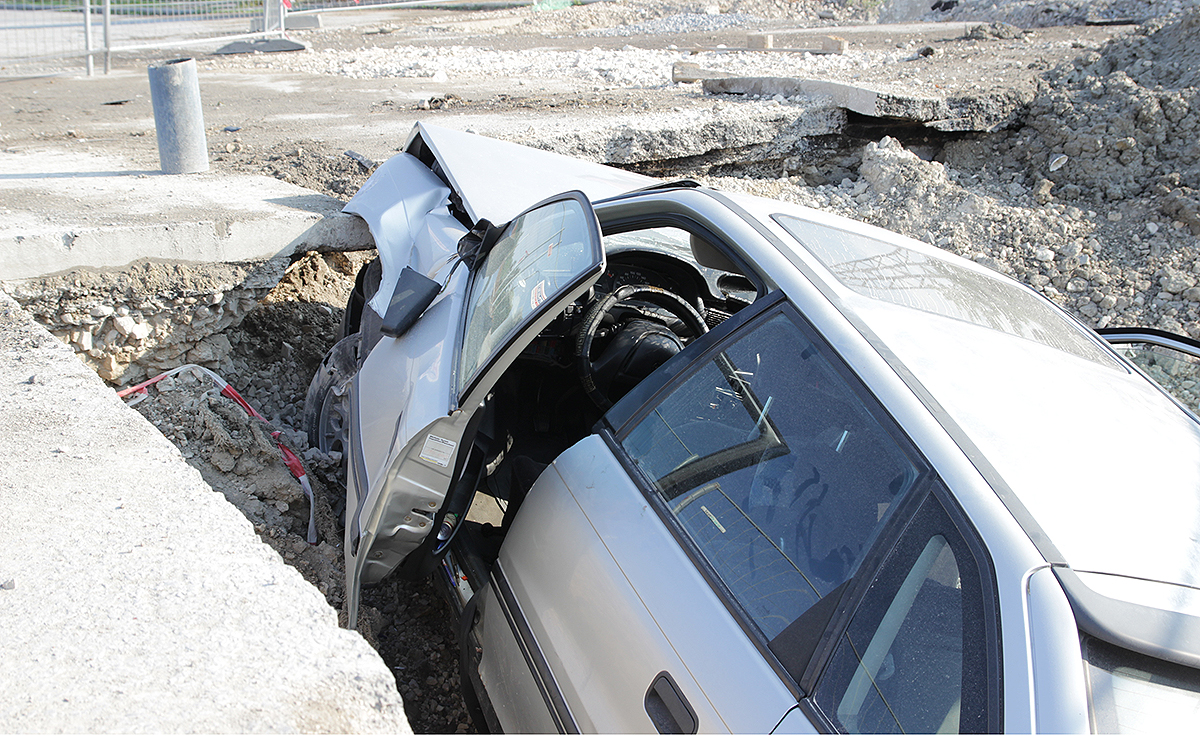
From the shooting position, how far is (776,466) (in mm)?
1714

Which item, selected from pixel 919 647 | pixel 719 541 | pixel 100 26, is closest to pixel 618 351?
pixel 719 541

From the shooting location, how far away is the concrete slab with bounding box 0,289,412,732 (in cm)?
150

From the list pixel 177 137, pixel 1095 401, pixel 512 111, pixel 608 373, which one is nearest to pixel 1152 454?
pixel 1095 401

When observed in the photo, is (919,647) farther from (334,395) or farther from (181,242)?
(181,242)

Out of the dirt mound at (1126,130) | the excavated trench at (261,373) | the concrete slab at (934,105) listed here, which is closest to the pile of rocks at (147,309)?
the excavated trench at (261,373)

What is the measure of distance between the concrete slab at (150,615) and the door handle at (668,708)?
0.51m

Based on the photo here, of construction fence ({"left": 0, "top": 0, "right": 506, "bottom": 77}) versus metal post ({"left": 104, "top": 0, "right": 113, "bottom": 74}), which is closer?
metal post ({"left": 104, "top": 0, "right": 113, "bottom": 74})

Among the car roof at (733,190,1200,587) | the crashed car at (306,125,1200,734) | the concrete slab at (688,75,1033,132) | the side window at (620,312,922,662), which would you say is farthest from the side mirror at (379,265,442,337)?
the concrete slab at (688,75,1033,132)

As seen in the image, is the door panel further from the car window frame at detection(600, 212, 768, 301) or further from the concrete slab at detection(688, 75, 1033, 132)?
the concrete slab at detection(688, 75, 1033, 132)

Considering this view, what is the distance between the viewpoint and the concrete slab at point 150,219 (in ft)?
11.6

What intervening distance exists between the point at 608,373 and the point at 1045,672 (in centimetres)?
156

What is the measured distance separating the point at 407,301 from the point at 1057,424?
198 cm

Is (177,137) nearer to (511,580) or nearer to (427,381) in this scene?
(427,381)

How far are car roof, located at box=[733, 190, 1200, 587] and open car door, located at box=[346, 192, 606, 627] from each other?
596mm
